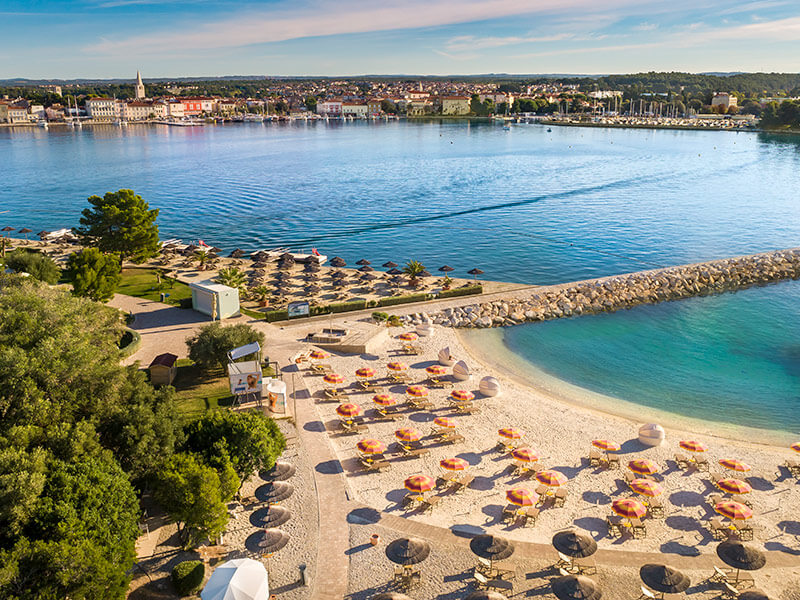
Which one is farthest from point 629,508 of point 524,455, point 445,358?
point 445,358

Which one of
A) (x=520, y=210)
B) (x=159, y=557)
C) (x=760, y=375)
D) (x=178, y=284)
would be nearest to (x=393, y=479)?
(x=159, y=557)

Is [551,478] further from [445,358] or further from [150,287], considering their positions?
[150,287]

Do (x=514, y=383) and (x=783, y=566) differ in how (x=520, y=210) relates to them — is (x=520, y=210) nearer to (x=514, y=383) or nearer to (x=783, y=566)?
(x=514, y=383)

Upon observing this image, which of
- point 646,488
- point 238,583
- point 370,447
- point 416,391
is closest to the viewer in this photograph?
point 238,583

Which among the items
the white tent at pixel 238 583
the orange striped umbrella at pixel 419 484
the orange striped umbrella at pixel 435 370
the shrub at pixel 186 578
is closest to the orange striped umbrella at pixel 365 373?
the orange striped umbrella at pixel 435 370

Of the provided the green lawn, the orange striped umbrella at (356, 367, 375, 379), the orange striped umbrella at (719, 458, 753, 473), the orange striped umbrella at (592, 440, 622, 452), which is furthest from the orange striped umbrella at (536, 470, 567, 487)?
the green lawn

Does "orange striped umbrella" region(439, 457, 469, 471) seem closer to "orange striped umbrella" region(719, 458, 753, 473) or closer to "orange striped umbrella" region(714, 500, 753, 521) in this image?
"orange striped umbrella" region(714, 500, 753, 521)

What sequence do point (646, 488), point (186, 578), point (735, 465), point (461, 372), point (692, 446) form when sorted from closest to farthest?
point (186, 578) < point (646, 488) < point (735, 465) < point (692, 446) < point (461, 372)
